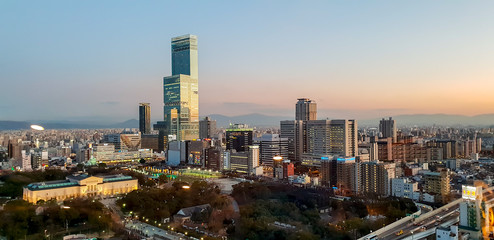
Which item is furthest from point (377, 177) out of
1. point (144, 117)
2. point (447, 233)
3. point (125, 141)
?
point (144, 117)

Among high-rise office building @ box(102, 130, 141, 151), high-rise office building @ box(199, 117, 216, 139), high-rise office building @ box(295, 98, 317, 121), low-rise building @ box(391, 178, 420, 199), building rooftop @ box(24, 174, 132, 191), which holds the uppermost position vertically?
high-rise office building @ box(295, 98, 317, 121)

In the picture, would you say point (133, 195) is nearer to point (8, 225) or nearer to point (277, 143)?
point (8, 225)

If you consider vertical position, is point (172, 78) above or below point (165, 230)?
above

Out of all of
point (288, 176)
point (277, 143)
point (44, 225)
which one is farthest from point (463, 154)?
point (44, 225)

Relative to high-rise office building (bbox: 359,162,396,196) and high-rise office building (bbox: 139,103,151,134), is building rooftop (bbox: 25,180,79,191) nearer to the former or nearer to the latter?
high-rise office building (bbox: 359,162,396,196)

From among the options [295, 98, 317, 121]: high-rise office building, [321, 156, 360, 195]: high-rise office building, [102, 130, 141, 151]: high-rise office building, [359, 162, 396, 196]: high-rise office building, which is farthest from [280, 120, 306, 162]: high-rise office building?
[102, 130, 141, 151]: high-rise office building

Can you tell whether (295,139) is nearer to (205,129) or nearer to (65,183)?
(65,183)

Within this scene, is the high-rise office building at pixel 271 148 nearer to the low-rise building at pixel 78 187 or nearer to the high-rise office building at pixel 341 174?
the high-rise office building at pixel 341 174
